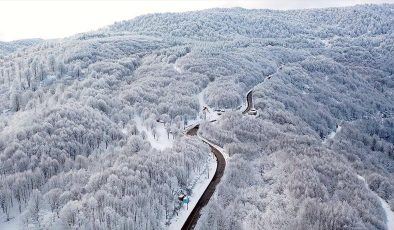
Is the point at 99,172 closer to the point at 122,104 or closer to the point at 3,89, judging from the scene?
the point at 122,104

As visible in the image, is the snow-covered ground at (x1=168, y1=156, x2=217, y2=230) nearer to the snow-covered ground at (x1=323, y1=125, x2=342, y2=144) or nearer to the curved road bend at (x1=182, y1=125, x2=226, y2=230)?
the curved road bend at (x1=182, y1=125, x2=226, y2=230)

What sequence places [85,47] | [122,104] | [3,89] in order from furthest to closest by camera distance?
[85,47] < [3,89] < [122,104]

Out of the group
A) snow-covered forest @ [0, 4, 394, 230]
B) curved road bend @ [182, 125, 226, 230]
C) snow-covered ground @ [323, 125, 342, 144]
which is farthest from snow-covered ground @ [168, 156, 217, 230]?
snow-covered ground @ [323, 125, 342, 144]

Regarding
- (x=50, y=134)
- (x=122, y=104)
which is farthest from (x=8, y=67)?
(x=50, y=134)

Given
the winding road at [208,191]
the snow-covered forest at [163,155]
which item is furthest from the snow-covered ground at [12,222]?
the winding road at [208,191]

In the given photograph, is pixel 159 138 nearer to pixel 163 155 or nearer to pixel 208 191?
pixel 163 155

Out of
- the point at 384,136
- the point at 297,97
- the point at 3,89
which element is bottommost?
the point at 384,136
